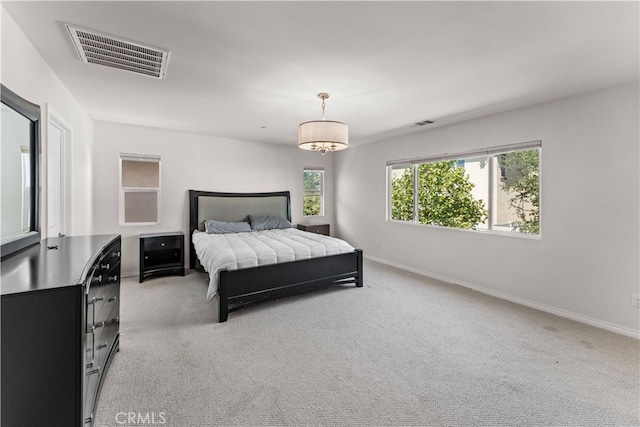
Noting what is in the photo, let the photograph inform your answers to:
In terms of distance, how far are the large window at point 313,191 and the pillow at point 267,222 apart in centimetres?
98

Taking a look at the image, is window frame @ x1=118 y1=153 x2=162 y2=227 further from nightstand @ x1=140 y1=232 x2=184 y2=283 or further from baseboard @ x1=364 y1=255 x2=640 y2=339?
baseboard @ x1=364 y1=255 x2=640 y2=339

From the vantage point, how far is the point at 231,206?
5414 millimetres

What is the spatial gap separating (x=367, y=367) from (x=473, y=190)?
3.17 m

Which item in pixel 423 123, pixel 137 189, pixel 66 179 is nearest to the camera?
pixel 66 179

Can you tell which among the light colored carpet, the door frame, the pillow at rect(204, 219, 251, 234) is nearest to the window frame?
the pillow at rect(204, 219, 251, 234)

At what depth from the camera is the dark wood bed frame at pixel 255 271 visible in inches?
123

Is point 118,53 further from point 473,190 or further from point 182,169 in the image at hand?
point 473,190

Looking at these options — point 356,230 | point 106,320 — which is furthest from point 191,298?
point 356,230

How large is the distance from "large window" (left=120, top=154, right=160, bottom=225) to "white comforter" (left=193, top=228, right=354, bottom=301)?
951mm

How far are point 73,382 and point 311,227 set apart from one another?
508 cm

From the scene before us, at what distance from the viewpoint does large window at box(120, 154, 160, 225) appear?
4.68 meters

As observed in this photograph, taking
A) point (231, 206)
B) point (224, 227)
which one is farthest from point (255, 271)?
point (231, 206)

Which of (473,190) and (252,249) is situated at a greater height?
(473,190)

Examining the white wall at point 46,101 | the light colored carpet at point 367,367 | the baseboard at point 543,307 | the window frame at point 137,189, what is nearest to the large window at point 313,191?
the baseboard at point 543,307
